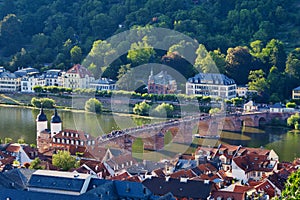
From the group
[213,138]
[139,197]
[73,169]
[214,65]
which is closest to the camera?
[139,197]

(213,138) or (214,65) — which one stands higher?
(214,65)

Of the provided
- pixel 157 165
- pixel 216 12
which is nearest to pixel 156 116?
pixel 157 165

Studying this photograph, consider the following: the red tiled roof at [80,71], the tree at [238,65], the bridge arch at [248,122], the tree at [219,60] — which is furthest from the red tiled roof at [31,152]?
the tree at [238,65]

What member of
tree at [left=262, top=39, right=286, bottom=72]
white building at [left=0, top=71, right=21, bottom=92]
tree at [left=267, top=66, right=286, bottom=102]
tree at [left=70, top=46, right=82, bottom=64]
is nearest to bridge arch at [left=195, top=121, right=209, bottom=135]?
tree at [left=267, top=66, right=286, bottom=102]

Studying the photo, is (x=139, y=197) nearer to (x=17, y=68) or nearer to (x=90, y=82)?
(x=90, y=82)

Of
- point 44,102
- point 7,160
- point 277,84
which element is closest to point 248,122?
point 277,84

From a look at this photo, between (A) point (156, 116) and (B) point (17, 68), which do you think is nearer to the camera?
(A) point (156, 116)
